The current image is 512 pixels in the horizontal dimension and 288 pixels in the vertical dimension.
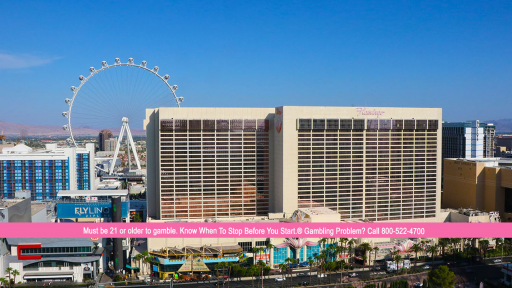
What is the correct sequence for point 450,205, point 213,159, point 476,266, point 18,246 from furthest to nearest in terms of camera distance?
point 450,205 → point 213,159 → point 476,266 → point 18,246

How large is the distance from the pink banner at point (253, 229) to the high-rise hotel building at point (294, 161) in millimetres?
38052

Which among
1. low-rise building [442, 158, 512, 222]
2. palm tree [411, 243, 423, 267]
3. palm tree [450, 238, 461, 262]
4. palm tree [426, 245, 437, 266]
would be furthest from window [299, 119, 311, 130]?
low-rise building [442, 158, 512, 222]

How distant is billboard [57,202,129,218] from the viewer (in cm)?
8531

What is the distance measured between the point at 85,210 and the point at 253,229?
51.8 metres

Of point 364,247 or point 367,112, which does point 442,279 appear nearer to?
point 364,247

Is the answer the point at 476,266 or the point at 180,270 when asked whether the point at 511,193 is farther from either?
the point at 180,270

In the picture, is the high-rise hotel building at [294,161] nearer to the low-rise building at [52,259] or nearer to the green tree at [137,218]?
the green tree at [137,218]

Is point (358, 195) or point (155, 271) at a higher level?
point (358, 195)

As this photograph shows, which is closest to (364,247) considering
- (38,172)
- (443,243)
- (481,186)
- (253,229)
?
(443,243)

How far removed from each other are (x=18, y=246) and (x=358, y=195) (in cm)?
6683

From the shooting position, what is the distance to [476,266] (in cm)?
7462

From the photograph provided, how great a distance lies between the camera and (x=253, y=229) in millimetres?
48125

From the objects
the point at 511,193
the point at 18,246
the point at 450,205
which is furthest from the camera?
the point at 450,205

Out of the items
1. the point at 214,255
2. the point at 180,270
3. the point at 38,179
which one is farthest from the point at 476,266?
the point at 38,179
